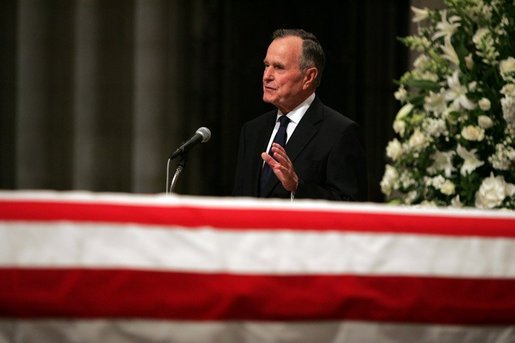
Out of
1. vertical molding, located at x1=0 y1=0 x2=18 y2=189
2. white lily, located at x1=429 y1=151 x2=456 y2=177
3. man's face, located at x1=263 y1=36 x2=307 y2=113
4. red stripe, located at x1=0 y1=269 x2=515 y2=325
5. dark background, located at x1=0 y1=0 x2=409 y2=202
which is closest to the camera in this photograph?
red stripe, located at x1=0 y1=269 x2=515 y2=325

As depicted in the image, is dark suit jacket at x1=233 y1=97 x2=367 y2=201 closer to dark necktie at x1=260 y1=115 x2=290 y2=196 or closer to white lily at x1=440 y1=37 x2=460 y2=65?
dark necktie at x1=260 y1=115 x2=290 y2=196

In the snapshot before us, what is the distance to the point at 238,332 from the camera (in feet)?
4.59

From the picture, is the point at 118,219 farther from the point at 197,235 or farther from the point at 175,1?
the point at 175,1

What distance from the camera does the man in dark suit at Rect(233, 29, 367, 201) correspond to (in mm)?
2619

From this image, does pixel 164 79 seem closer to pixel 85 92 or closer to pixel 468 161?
pixel 85 92

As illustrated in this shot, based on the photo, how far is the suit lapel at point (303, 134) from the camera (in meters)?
2.64

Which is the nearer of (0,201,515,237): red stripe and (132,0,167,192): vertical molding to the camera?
(0,201,515,237): red stripe

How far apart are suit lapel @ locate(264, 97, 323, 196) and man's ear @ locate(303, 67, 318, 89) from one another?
3.2 inches

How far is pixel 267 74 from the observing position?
281cm

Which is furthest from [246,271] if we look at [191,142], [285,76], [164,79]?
[164,79]

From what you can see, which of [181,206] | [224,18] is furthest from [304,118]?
[224,18]

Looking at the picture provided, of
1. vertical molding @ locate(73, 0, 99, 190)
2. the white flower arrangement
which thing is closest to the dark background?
vertical molding @ locate(73, 0, 99, 190)

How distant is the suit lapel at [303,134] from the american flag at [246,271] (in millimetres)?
1142

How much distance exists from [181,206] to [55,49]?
3661mm
